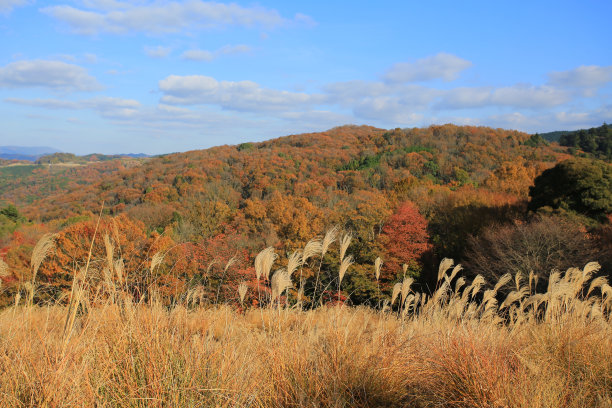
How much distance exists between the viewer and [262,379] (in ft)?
8.77

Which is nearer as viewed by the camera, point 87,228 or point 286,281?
point 286,281

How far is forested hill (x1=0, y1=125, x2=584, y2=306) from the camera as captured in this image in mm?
22094

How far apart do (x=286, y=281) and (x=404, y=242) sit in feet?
73.9

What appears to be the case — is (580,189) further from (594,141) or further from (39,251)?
(594,141)

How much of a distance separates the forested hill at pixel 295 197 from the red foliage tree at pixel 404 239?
0.72 feet

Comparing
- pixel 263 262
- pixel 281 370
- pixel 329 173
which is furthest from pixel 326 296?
pixel 329 173

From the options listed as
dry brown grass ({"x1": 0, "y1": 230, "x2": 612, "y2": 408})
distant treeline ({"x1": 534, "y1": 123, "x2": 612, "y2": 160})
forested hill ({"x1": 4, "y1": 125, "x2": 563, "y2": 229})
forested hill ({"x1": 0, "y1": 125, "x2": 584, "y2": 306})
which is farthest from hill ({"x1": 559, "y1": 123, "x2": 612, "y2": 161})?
dry brown grass ({"x1": 0, "y1": 230, "x2": 612, "y2": 408})

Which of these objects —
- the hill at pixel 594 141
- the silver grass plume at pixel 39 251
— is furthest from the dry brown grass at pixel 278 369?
the hill at pixel 594 141

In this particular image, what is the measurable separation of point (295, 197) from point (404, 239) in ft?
50.3

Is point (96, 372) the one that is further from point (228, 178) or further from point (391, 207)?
point (228, 178)

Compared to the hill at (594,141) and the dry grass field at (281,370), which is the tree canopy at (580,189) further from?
the hill at (594,141)

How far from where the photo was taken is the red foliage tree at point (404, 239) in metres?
23.6

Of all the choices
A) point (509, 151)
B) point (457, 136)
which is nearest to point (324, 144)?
point (457, 136)

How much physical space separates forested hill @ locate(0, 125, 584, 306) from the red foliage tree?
219 millimetres
